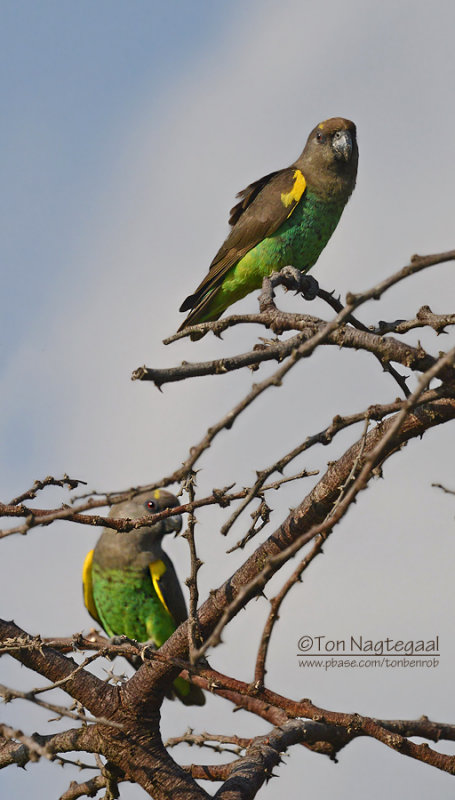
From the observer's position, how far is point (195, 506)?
3117 mm

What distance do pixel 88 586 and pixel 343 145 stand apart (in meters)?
4.05

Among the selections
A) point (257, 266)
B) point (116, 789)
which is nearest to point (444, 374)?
point (116, 789)

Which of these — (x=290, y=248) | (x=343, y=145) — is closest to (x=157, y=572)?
(x=290, y=248)

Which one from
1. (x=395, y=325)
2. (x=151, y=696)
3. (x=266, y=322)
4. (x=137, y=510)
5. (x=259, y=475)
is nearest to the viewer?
(x=259, y=475)

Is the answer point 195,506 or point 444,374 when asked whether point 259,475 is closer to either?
point 195,506

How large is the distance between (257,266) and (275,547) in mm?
3279

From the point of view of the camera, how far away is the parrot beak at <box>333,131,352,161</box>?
679 cm

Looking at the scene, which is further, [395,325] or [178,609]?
[178,609]

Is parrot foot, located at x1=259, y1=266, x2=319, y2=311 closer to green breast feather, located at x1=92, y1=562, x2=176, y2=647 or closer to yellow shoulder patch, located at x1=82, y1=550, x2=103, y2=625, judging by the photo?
green breast feather, located at x1=92, y1=562, x2=176, y2=647

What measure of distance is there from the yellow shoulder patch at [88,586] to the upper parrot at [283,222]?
2.00 metres

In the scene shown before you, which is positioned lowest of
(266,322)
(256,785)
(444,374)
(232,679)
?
(256,785)

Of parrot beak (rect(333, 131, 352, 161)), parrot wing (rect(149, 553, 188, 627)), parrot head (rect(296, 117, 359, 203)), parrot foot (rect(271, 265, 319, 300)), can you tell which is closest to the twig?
parrot foot (rect(271, 265, 319, 300))

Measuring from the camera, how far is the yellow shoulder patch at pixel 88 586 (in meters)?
6.78

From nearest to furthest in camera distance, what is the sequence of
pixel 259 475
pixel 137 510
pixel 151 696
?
pixel 259 475, pixel 151 696, pixel 137 510
